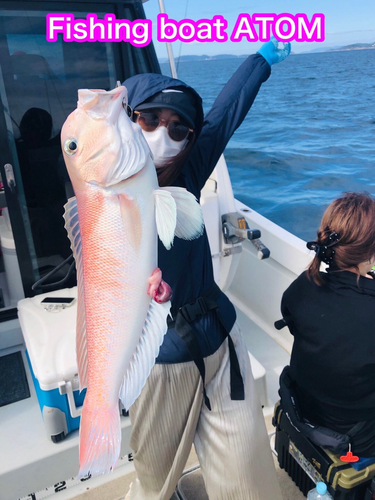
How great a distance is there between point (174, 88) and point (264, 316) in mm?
2598

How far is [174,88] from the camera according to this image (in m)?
1.41

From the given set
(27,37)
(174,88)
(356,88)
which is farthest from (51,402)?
(356,88)

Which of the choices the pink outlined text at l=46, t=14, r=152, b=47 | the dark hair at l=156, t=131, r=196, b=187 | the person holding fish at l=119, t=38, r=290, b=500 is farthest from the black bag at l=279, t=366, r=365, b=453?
the pink outlined text at l=46, t=14, r=152, b=47

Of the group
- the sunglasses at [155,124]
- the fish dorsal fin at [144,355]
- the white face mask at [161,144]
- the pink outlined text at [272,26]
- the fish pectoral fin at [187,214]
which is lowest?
the fish dorsal fin at [144,355]

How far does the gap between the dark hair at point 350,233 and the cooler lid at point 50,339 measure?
1385mm

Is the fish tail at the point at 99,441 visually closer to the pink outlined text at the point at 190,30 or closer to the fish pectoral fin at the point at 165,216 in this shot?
the fish pectoral fin at the point at 165,216

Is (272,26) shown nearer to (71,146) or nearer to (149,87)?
(149,87)

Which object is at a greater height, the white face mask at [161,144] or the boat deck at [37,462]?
the white face mask at [161,144]

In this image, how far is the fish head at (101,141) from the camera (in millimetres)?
963

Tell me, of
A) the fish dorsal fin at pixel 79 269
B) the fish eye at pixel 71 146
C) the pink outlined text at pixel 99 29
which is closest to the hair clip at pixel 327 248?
the fish dorsal fin at pixel 79 269

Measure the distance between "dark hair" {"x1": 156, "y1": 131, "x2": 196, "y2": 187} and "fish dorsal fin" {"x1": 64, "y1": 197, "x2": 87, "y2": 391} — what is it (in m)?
0.45

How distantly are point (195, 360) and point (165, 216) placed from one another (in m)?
0.66

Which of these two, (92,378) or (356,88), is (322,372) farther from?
(356,88)

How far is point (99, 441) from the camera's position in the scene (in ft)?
3.57
